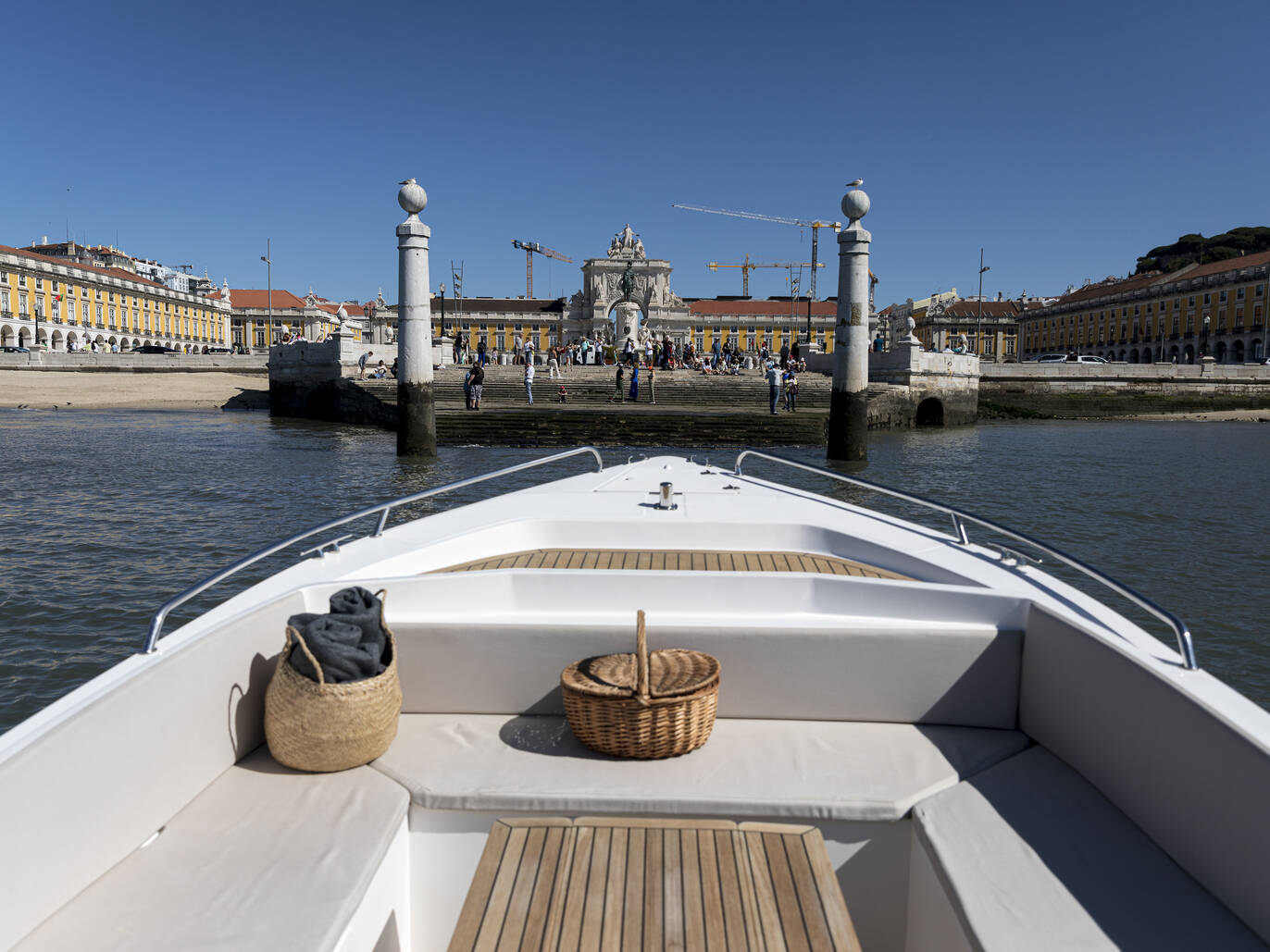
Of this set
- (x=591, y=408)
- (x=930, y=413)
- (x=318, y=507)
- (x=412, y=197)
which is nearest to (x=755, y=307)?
(x=930, y=413)

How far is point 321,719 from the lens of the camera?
231 cm

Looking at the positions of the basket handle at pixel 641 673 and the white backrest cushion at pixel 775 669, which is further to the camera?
the white backrest cushion at pixel 775 669

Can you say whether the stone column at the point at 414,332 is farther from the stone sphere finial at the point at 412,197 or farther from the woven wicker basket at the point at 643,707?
the woven wicker basket at the point at 643,707

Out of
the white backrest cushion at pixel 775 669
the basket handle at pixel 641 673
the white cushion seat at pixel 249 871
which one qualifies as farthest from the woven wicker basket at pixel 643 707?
the white cushion seat at pixel 249 871

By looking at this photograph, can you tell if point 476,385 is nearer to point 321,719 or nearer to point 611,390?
point 611,390

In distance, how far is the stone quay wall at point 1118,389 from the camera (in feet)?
Result: 127

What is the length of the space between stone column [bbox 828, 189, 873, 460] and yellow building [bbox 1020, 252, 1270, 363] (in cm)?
4996

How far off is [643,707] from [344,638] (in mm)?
885

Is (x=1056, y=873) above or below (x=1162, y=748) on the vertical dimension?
below

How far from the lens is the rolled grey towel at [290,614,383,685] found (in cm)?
239

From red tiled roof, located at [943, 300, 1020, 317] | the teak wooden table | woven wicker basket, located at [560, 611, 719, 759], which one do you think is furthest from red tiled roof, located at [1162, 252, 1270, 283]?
the teak wooden table

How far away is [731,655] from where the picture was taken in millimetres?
2752

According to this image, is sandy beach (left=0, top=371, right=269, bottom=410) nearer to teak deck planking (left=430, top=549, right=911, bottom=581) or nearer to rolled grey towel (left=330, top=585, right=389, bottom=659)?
teak deck planking (left=430, top=549, right=911, bottom=581)

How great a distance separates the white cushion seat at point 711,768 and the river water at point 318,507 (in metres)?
3.16
